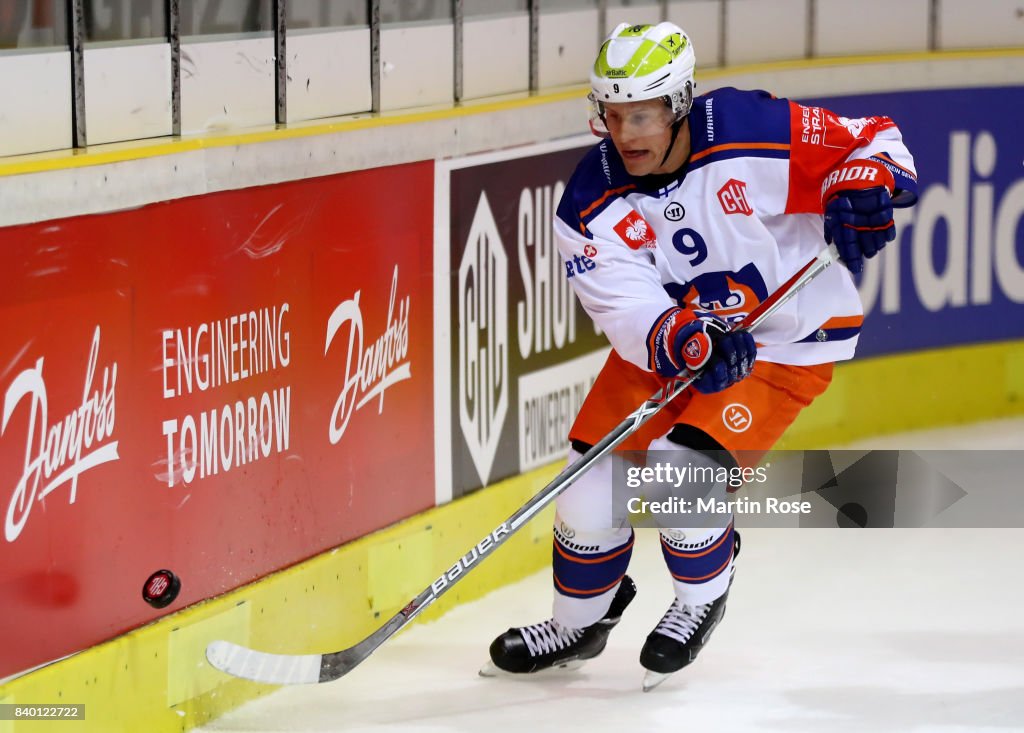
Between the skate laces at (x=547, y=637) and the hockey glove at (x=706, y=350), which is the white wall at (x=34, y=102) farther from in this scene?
the skate laces at (x=547, y=637)

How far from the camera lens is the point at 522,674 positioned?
3.71m

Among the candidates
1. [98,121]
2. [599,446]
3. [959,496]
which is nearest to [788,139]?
[599,446]

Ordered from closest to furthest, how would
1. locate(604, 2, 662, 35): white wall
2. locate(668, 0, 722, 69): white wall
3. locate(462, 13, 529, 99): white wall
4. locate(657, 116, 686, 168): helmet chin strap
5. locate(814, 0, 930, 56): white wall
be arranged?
1. locate(657, 116, 686, 168): helmet chin strap
2. locate(462, 13, 529, 99): white wall
3. locate(604, 2, 662, 35): white wall
4. locate(668, 0, 722, 69): white wall
5. locate(814, 0, 930, 56): white wall

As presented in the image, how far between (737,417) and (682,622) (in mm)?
437

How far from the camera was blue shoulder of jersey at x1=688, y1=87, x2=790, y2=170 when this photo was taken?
348cm

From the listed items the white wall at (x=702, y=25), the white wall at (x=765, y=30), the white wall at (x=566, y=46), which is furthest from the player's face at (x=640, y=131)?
the white wall at (x=765, y=30)

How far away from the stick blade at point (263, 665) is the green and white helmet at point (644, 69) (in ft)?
3.93

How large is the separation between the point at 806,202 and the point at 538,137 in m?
1.14

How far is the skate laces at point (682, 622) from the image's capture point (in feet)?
11.7

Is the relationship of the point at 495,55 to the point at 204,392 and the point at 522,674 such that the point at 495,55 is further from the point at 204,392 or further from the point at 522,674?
the point at 522,674

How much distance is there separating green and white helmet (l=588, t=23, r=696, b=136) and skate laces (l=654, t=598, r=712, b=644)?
980mm

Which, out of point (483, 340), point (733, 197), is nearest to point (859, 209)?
point (733, 197)

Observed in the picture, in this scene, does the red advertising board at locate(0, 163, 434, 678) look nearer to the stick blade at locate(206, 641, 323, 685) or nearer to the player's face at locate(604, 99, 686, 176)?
the stick blade at locate(206, 641, 323, 685)
